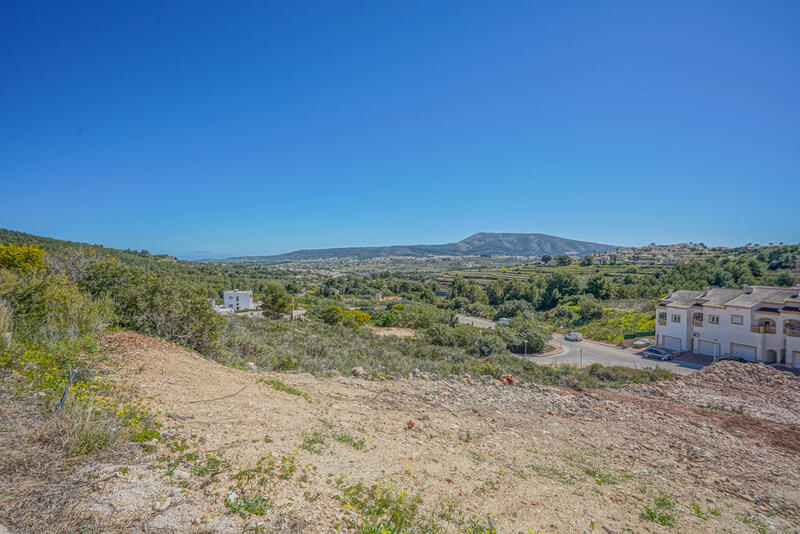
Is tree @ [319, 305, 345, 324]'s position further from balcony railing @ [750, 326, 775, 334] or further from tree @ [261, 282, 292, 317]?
balcony railing @ [750, 326, 775, 334]

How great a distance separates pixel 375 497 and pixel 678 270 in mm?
70280

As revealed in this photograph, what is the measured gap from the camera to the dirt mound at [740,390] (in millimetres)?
13409

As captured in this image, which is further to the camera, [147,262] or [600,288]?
[147,262]

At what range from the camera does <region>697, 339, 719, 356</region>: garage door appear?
24320 millimetres

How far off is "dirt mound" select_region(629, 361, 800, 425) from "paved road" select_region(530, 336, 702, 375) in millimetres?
2846

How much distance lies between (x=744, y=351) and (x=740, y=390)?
8.90 metres

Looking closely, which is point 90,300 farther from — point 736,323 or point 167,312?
point 736,323

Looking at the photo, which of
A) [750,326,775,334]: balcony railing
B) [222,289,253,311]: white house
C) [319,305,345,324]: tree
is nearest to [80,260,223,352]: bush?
[319,305,345,324]: tree

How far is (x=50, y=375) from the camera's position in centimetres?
522

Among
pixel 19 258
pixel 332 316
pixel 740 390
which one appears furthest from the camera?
pixel 332 316

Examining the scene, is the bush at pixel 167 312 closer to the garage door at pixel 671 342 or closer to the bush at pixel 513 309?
the garage door at pixel 671 342

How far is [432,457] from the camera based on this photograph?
18.8 feet

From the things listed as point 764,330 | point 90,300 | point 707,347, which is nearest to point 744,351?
point 764,330

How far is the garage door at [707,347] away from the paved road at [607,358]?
272 centimetres
